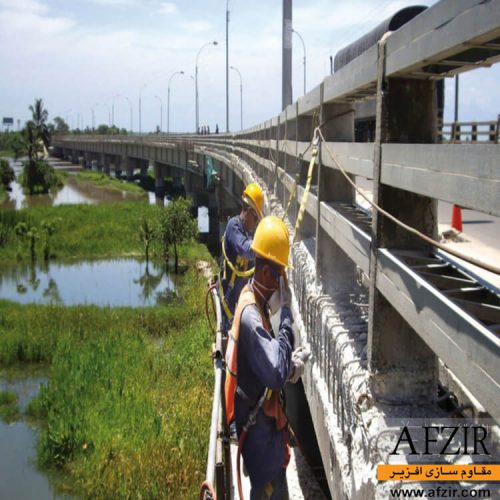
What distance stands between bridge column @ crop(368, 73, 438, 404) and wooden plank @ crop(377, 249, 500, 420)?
30cm

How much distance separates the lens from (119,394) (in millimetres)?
11117

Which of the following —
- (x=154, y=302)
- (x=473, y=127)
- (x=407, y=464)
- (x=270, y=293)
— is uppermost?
(x=473, y=127)

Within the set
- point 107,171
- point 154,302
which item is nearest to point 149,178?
point 107,171

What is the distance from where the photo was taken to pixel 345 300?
16.4 ft

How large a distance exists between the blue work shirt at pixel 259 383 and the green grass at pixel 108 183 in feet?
201

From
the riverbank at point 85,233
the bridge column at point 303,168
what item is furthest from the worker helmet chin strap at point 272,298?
the riverbank at point 85,233

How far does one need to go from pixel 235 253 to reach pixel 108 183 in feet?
229

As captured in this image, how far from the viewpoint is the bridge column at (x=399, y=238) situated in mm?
3217

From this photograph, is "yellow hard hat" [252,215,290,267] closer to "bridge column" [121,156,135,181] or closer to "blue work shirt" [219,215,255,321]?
"blue work shirt" [219,215,255,321]

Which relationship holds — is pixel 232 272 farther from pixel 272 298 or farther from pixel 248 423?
pixel 248 423

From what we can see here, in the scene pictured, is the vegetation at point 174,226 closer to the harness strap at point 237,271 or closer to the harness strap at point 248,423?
the harness strap at point 237,271

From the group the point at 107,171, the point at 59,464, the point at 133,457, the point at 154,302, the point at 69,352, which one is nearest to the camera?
the point at 133,457

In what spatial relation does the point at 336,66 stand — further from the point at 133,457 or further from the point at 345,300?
the point at 345,300

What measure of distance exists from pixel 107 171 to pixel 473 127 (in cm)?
7558
